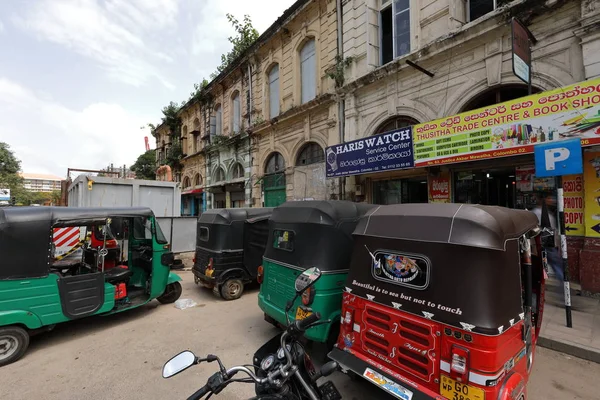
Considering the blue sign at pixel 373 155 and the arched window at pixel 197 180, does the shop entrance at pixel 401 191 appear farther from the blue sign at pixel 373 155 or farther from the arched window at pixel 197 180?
the arched window at pixel 197 180

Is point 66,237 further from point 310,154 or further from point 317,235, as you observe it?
point 310,154

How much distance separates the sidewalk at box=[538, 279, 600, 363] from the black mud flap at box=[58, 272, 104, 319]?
6957 mm

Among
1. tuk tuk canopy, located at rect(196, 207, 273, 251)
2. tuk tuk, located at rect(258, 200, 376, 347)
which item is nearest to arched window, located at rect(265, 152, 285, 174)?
tuk tuk canopy, located at rect(196, 207, 273, 251)

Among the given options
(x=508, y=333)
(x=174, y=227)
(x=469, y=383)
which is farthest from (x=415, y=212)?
(x=174, y=227)

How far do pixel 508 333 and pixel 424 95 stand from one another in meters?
8.30

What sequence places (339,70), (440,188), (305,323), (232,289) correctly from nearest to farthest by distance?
(305,323) < (232,289) < (440,188) < (339,70)

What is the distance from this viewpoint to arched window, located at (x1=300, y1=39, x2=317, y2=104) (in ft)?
44.9

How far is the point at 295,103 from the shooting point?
14359 millimetres

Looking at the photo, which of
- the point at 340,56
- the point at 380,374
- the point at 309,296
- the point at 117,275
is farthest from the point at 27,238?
the point at 340,56

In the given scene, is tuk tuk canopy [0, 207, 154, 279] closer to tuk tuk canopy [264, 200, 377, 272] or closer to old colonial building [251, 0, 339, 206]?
tuk tuk canopy [264, 200, 377, 272]

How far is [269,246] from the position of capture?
489cm

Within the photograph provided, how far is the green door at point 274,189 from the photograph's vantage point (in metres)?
14.9

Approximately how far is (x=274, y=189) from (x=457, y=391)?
44.7ft

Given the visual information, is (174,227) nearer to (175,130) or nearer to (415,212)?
(415,212)
